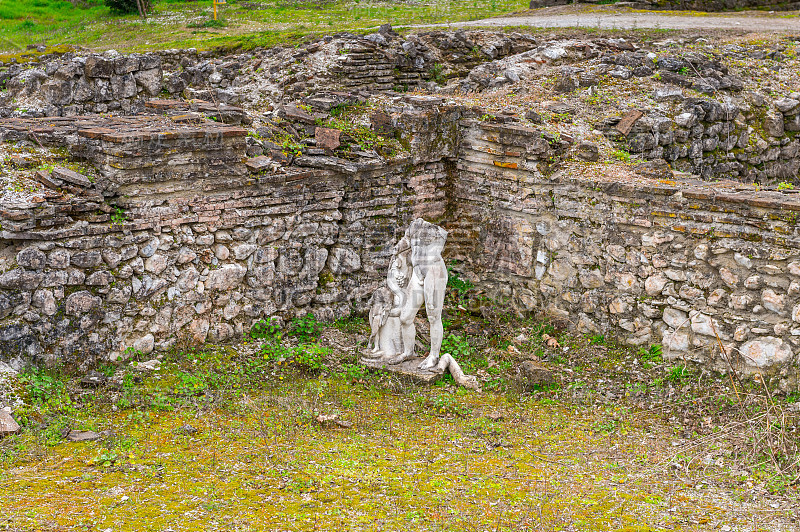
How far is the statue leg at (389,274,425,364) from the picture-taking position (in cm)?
908

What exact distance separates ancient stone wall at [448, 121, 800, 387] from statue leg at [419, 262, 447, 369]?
200 centimetres

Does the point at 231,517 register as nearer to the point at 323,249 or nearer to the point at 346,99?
the point at 323,249

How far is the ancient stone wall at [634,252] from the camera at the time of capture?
28.1 feet

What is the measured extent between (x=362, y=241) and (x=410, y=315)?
1.77 m

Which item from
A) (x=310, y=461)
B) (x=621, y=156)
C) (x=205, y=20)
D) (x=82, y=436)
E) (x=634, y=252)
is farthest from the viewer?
(x=205, y=20)

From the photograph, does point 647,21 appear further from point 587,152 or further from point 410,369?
point 410,369

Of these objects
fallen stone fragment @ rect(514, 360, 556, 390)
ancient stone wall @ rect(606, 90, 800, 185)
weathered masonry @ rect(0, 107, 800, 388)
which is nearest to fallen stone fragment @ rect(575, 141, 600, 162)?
weathered masonry @ rect(0, 107, 800, 388)

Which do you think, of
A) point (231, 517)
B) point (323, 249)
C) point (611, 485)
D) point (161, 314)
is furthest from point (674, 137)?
point (231, 517)

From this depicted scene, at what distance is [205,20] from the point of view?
1930 cm

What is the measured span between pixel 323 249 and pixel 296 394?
2153mm

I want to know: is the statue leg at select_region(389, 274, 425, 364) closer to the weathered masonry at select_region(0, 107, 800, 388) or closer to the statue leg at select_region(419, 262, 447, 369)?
the statue leg at select_region(419, 262, 447, 369)

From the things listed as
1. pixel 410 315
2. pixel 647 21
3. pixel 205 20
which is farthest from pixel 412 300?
pixel 205 20

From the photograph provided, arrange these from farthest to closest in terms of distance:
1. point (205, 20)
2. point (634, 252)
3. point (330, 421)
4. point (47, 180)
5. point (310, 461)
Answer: point (205, 20), point (634, 252), point (47, 180), point (330, 421), point (310, 461)

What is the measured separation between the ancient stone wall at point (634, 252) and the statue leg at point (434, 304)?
6.56ft
